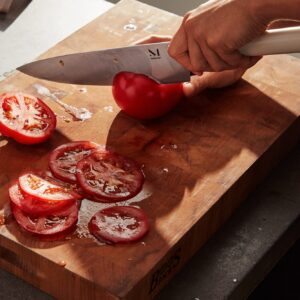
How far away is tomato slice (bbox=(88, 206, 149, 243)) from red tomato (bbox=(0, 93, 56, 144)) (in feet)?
0.82

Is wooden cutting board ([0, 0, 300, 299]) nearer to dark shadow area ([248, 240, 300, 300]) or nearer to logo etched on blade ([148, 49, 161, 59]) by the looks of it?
logo etched on blade ([148, 49, 161, 59])

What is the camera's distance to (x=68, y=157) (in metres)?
1.69

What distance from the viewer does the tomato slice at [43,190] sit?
1.54 metres

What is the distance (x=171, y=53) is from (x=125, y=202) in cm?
34

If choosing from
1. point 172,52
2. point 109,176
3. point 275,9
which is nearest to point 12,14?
point 172,52

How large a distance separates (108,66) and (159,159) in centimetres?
25

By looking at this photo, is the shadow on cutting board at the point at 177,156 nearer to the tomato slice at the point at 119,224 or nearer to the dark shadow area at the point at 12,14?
the tomato slice at the point at 119,224

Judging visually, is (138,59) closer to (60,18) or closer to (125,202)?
(125,202)

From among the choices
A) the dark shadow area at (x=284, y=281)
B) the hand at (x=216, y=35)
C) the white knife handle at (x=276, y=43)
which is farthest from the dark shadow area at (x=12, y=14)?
the dark shadow area at (x=284, y=281)

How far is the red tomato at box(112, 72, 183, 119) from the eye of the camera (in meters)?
1.79

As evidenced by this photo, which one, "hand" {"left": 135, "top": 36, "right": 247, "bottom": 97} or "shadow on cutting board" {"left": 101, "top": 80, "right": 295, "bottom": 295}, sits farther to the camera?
"hand" {"left": 135, "top": 36, "right": 247, "bottom": 97}

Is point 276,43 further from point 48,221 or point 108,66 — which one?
point 48,221

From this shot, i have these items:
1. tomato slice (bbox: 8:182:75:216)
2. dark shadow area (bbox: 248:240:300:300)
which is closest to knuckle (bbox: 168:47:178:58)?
tomato slice (bbox: 8:182:75:216)

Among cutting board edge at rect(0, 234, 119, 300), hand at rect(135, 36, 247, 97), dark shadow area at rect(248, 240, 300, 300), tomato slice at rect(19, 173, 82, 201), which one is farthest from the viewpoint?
dark shadow area at rect(248, 240, 300, 300)
